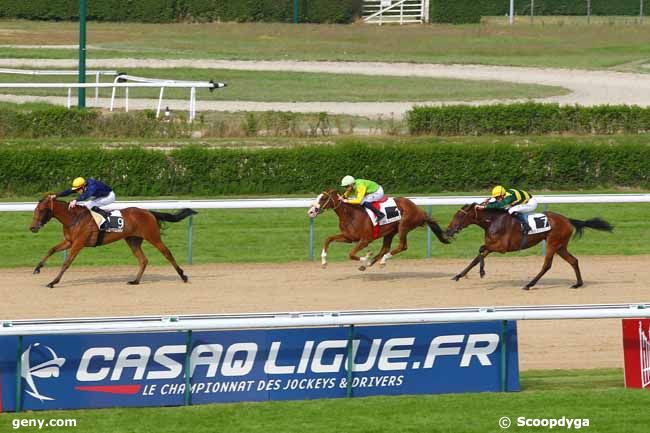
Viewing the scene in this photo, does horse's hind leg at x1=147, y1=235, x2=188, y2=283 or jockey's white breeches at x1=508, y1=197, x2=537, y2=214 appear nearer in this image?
jockey's white breeches at x1=508, y1=197, x2=537, y2=214

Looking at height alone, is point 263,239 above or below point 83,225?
below

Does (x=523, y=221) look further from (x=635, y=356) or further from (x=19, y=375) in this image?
(x=19, y=375)

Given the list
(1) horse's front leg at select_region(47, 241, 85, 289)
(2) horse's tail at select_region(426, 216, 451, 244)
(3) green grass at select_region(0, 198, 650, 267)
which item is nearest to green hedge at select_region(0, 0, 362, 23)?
(3) green grass at select_region(0, 198, 650, 267)

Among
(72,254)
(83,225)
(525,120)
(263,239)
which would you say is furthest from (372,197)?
(525,120)

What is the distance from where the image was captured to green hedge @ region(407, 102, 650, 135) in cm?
2411

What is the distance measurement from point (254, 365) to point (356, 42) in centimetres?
3447

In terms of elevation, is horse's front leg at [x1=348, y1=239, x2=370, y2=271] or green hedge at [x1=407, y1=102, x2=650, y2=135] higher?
green hedge at [x1=407, y1=102, x2=650, y2=135]

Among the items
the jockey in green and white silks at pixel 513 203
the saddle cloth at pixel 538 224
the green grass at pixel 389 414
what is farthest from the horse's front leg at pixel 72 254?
the green grass at pixel 389 414

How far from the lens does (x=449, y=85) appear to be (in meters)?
34.3

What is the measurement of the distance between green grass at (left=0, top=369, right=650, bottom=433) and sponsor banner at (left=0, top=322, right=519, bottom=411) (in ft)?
0.39

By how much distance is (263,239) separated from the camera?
59.3 feet

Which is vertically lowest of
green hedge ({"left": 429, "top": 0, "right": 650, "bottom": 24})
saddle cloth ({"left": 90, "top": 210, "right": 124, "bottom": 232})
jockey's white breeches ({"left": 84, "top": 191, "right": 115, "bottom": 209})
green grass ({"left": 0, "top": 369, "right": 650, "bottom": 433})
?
green grass ({"left": 0, "top": 369, "right": 650, "bottom": 433})

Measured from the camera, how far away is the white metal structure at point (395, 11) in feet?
156

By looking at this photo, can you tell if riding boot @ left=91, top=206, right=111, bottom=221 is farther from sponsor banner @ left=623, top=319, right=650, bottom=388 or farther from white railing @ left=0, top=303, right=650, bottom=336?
sponsor banner @ left=623, top=319, right=650, bottom=388
